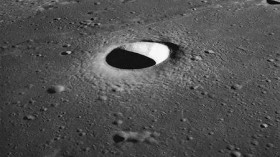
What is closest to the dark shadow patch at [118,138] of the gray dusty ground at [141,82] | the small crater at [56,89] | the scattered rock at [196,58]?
the gray dusty ground at [141,82]

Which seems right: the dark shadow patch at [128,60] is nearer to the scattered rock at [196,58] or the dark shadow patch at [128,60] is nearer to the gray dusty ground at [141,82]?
the gray dusty ground at [141,82]

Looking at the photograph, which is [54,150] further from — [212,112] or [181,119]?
[212,112]

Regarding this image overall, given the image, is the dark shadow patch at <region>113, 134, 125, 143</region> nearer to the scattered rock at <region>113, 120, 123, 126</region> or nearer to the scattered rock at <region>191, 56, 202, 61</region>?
the scattered rock at <region>113, 120, 123, 126</region>

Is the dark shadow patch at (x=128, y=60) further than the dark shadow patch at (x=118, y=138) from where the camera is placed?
Yes

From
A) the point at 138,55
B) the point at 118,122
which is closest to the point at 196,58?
the point at 138,55

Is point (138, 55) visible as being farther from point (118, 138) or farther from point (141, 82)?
point (118, 138)

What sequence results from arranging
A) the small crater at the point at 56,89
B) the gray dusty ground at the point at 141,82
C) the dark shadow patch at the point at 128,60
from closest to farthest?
1. the gray dusty ground at the point at 141,82
2. the small crater at the point at 56,89
3. the dark shadow patch at the point at 128,60

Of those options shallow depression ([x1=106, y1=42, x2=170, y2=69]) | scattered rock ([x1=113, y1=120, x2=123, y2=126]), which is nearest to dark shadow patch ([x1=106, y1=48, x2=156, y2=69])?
shallow depression ([x1=106, y1=42, x2=170, y2=69])
